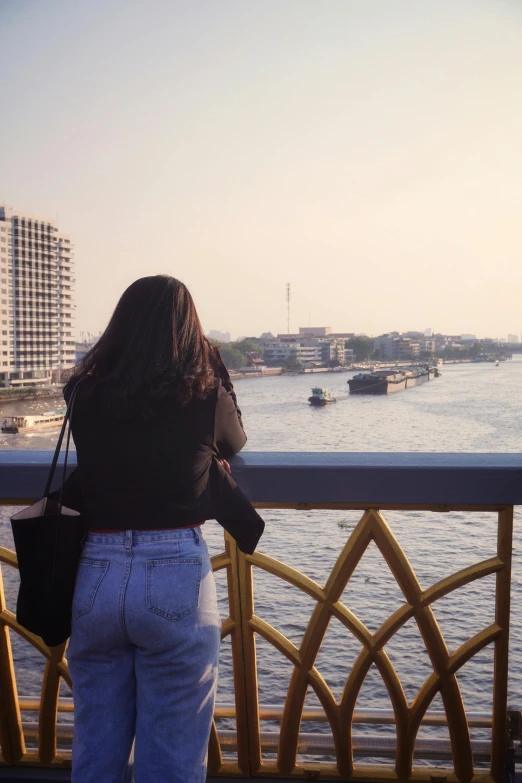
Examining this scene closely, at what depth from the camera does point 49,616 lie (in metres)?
1.10

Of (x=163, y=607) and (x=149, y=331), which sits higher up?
(x=149, y=331)

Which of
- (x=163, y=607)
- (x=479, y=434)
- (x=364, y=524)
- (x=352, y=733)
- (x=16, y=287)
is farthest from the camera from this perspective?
(x=16, y=287)

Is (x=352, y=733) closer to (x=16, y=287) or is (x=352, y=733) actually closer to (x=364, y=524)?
(x=364, y=524)

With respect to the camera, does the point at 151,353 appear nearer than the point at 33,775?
Yes

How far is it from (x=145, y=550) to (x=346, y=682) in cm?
63

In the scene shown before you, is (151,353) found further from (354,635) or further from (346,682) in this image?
(346,682)

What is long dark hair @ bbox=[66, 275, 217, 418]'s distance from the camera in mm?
1069

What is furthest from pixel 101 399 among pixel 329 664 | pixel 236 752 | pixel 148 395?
pixel 329 664

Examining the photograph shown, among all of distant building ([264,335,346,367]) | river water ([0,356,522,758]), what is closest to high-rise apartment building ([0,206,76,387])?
river water ([0,356,522,758])

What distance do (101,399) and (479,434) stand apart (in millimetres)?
37204

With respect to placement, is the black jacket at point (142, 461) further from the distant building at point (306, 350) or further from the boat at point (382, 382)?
the distant building at point (306, 350)

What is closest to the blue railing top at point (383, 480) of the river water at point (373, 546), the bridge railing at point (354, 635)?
the bridge railing at point (354, 635)

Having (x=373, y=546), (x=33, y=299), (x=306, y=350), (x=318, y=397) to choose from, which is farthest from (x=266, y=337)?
(x=373, y=546)

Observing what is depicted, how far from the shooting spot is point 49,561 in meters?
1.11
